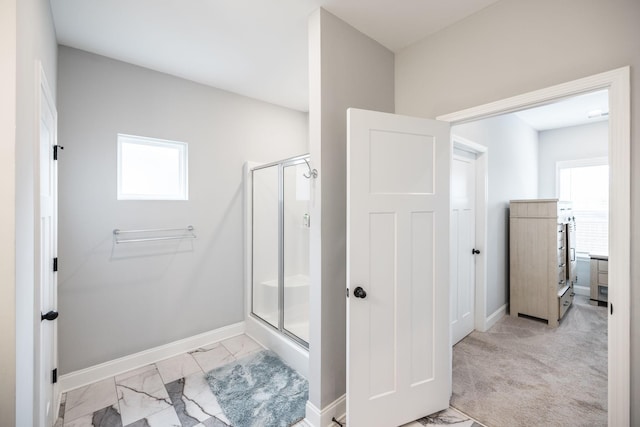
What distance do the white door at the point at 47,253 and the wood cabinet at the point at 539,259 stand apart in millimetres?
4552

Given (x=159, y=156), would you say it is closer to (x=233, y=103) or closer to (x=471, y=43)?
(x=233, y=103)

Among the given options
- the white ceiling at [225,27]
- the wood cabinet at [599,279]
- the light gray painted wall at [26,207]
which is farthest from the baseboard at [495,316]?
the light gray painted wall at [26,207]

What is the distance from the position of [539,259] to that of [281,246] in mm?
3216

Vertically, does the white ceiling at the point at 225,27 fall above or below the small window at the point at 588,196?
above

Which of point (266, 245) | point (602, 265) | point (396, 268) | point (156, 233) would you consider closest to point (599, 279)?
point (602, 265)

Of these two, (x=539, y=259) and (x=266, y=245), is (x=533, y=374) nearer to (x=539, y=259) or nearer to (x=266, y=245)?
(x=539, y=259)

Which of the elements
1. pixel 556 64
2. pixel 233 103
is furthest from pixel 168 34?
pixel 556 64

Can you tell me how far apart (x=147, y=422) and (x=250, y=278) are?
150 cm

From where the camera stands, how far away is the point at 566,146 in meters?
4.57

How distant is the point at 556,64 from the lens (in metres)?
1.50

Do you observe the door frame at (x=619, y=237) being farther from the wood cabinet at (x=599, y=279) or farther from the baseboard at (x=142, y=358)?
the wood cabinet at (x=599, y=279)

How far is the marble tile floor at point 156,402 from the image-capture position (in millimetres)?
1811

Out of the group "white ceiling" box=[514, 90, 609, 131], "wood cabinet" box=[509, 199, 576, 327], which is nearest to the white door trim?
"wood cabinet" box=[509, 199, 576, 327]

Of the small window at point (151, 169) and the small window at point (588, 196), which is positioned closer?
the small window at point (151, 169)
